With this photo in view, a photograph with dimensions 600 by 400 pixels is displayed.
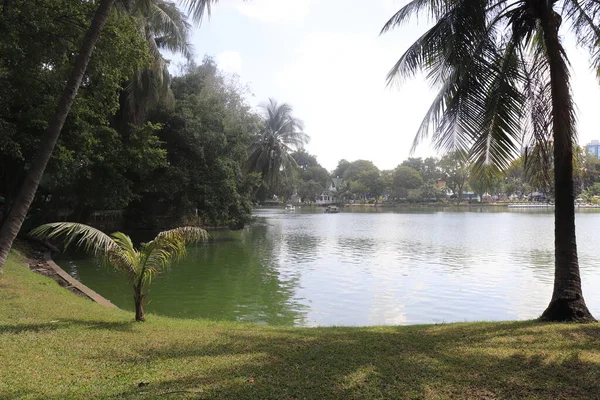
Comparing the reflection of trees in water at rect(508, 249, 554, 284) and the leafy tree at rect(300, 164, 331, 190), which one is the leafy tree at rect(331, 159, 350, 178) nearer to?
the leafy tree at rect(300, 164, 331, 190)

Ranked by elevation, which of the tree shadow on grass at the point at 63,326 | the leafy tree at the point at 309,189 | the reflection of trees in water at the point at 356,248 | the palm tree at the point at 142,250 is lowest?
the reflection of trees in water at the point at 356,248

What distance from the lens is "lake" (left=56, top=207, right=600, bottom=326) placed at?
9.97 metres

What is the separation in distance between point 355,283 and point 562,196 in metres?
7.34

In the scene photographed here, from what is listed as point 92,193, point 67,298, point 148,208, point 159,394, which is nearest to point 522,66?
point 159,394

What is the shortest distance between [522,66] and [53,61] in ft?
34.1

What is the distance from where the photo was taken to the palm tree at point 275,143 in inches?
1543

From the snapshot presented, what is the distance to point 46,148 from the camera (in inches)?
293

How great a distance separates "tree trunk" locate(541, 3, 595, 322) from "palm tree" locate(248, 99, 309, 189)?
32.8 metres

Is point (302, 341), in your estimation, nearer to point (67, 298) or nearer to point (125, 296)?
point (67, 298)

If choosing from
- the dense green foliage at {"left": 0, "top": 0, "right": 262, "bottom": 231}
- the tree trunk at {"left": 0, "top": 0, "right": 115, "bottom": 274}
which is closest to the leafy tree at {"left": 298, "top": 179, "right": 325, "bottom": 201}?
the dense green foliage at {"left": 0, "top": 0, "right": 262, "bottom": 231}

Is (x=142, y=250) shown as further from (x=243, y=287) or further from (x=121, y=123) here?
(x=121, y=123)

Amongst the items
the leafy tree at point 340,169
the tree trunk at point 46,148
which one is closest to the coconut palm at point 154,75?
the tree trunk at point 46,148

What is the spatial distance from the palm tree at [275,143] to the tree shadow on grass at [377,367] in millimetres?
33642

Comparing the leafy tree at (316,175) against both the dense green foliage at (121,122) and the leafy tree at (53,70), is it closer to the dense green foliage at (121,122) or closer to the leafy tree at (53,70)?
the dense green foliage at (121,122)
